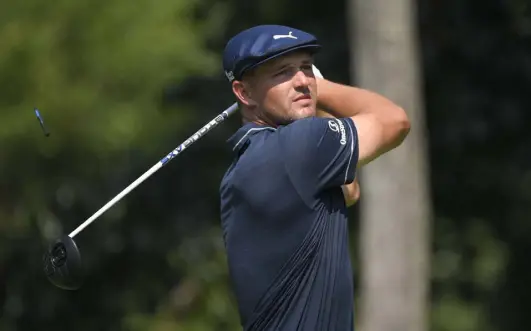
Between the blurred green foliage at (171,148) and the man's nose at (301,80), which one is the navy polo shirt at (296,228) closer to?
the man's nose at (301,80)

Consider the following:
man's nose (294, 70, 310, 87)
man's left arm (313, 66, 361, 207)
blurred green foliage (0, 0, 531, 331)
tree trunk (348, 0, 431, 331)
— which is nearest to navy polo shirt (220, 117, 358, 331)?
man's nose (294, 70, 310, 87)

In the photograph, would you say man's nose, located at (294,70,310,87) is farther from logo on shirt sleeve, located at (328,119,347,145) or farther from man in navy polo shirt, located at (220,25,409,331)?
logo on shirt sleeve, located at (328,119,347,145)

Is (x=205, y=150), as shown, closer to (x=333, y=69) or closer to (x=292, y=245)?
(x=333, y=69)

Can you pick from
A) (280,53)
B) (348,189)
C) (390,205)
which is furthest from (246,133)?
(390,205)

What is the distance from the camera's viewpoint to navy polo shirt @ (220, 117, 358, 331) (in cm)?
344

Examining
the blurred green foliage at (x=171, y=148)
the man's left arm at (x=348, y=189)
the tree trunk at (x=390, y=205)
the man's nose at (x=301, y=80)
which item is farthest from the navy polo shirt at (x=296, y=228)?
the blurred green foliage at (x=171, y=148)

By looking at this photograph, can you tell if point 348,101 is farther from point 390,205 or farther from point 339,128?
point 390,205

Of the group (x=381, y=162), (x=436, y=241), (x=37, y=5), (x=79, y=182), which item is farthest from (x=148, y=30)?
(x=436, y=241)

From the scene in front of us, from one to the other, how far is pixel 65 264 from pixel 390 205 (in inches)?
169

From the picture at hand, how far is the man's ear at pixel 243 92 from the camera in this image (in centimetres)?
362

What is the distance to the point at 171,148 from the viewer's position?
35.9ft

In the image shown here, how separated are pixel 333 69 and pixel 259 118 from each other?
24.6ft

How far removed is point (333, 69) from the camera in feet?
36.4

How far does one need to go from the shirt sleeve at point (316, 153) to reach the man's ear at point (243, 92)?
195 mm
